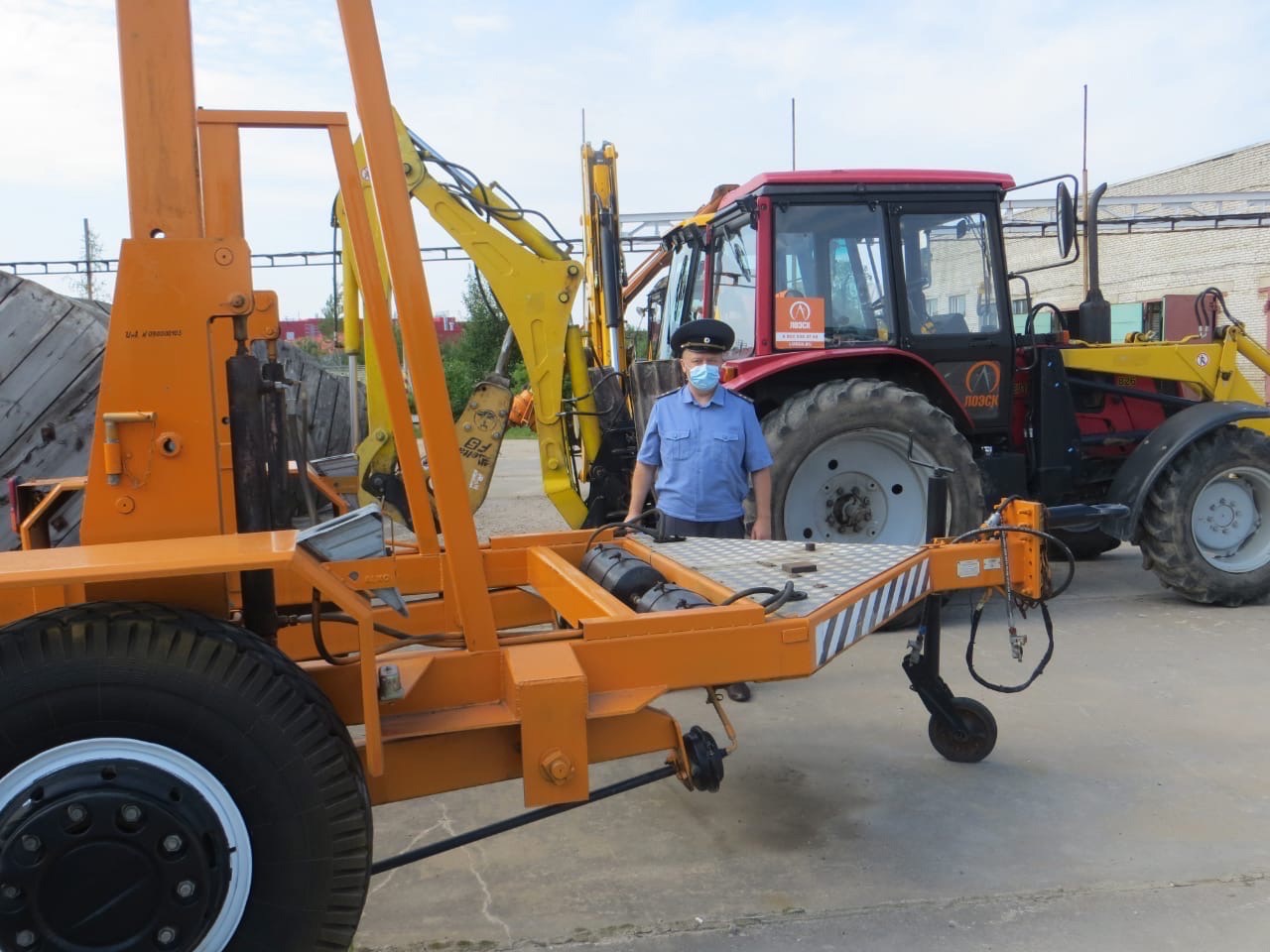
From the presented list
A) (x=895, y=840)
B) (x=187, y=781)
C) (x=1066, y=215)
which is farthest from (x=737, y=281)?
(x=187, y=781)

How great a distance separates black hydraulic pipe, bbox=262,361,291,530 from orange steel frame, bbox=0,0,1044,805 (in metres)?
0.11

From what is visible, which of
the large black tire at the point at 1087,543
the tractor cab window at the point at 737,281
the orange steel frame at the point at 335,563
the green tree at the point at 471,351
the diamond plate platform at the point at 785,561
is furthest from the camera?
the green tree at the point at 471,351

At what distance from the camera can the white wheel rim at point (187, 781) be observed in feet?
6.40

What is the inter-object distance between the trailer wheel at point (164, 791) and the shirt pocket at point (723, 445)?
2.38m

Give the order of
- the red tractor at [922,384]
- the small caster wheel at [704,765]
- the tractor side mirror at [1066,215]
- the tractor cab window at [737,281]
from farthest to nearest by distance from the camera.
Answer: the tractor cab window at [737,281] → the red tractor at [922,384] → the tractor side mirror at [1066,215] → the small caster wheel at [704,765]

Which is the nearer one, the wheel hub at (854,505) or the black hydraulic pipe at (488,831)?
the black hydraulic pipe at (488,831)

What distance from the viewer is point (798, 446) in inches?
218

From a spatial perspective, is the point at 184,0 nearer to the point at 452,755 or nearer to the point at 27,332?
the point at 452,755

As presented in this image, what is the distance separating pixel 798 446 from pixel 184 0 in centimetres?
392

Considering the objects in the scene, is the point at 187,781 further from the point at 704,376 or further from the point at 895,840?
the point at 704,376

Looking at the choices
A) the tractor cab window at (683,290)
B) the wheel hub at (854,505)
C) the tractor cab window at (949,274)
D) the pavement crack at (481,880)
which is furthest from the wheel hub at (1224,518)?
the pavement crack at (481,880)

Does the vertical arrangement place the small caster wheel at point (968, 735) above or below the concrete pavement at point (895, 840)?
above

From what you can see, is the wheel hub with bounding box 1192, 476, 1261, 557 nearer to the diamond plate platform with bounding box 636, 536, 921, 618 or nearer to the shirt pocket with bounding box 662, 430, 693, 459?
the diamond plate platform with bounding box 636, 536, 921, 618

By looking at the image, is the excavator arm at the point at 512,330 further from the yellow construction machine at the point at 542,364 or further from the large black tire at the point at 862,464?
the large black tire at the point at 862,464
